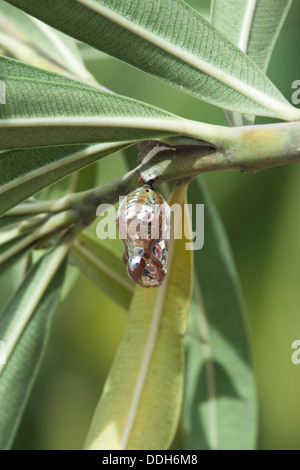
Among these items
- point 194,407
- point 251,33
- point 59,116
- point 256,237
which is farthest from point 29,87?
point 256,237

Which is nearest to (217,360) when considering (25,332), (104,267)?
(104,267)

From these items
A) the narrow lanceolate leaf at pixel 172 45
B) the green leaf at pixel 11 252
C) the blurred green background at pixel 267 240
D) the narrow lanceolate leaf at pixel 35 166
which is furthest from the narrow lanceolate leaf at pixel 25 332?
the blurred green background at pixel 267 240

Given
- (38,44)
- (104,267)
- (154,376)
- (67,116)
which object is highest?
(38,44)

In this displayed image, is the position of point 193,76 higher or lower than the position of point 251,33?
lower

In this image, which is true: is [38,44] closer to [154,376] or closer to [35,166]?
[35,166]

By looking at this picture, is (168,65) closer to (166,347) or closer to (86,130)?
(86,130)

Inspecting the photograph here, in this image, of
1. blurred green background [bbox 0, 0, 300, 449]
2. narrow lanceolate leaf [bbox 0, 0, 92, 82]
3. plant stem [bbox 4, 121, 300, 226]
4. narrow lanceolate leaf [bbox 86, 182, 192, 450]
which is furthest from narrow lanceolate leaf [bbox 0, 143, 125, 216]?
blurred green background [bbox 0, 0, 300, 449]

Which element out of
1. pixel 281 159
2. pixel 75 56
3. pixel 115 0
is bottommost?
pixel 281 159
